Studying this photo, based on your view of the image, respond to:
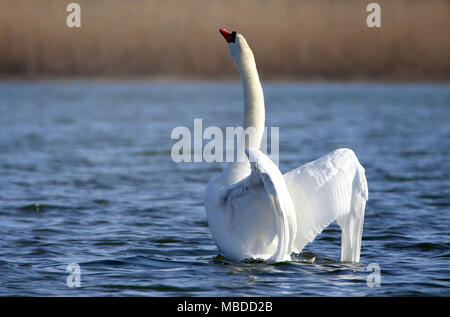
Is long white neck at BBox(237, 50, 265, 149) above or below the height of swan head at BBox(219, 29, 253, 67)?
below

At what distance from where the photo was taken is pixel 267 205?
25.8ft

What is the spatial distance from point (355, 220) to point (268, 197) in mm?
1342

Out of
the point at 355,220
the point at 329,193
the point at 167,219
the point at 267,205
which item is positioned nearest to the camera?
the point at 267,205

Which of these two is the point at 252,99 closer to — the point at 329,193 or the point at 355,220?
the point at 329,193

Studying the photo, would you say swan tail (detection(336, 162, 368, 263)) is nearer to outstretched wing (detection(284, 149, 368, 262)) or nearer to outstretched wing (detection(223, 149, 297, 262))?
outstretched wing (detection(284, 149, 368, 262))

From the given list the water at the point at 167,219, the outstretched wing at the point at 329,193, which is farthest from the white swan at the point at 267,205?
the water at the point at 167,219

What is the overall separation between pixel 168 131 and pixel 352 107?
1551 cm

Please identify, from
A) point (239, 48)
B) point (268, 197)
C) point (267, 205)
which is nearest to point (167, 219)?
point (239, 48)

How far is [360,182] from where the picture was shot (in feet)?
27.2

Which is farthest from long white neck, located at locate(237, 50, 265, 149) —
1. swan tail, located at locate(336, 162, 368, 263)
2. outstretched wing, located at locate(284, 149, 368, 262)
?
swan tail, located at locate(336, 162, 368, 263)

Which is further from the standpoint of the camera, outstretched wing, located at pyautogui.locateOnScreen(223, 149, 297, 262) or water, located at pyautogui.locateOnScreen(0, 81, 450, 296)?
water, located at pyautogui.locateOnScreen(0, 81, 450, 296)

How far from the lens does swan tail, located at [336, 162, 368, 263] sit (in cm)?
832

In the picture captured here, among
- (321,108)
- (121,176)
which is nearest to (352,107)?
(321,108)
